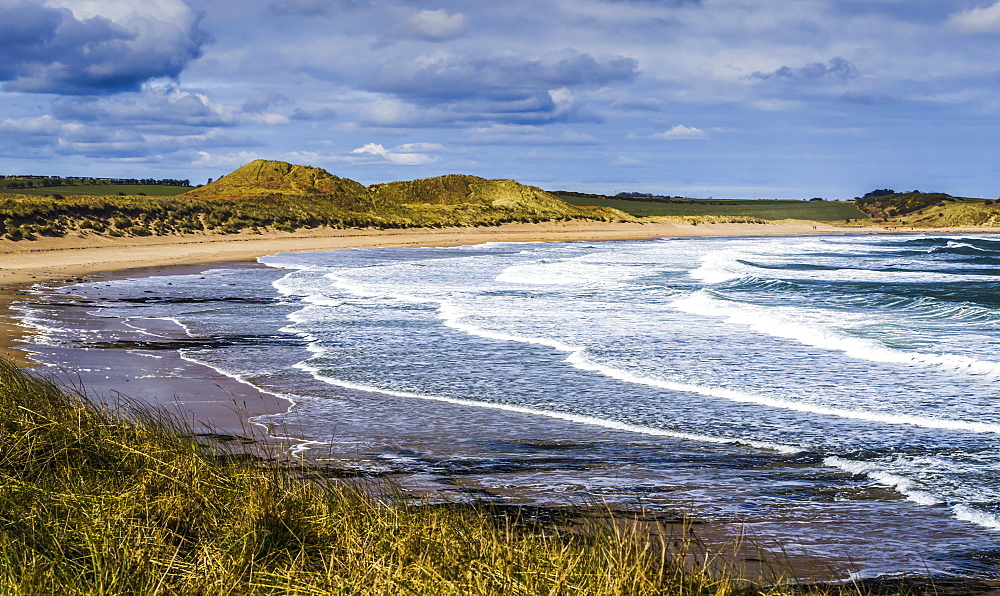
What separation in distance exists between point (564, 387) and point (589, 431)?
271 cm

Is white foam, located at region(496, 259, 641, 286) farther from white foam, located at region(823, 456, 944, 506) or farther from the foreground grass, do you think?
the foreground grass

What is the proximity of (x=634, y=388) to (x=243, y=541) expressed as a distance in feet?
27.6

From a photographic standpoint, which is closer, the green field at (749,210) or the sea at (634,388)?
the sea at (634,388)

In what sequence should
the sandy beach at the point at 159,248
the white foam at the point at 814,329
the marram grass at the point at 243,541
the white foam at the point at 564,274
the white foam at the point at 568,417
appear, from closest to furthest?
the marram grass at the point at 243,541 < the white foam at the point at 568,417 < the white foam at the point at 814,329 < the white foam at the point at 564,274 < the sandy beach at the point at 159,248

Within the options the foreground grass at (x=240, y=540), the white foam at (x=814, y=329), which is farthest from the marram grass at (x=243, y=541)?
the white foam at (x=814, y=329)

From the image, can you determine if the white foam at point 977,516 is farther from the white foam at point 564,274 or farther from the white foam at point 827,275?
the white foam at point 827,275

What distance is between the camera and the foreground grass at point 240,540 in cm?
390

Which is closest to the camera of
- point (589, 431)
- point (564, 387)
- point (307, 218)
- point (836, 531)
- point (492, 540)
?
point (492, 540)

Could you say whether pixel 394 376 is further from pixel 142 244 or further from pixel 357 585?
pixel 142 244

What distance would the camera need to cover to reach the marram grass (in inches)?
154

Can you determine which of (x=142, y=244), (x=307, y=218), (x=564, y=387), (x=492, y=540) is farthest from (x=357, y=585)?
(x=307, y=218)

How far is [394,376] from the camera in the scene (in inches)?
521

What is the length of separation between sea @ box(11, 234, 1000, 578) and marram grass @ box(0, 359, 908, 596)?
5.36ft

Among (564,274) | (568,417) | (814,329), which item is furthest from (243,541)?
(564,274)
